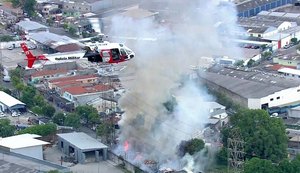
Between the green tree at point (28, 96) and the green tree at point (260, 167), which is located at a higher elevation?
the green tree at point (28, 96)

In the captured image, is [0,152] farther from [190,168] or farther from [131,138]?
[190,168]

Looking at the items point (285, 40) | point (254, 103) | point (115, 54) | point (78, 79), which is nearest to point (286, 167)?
point (115, 54)

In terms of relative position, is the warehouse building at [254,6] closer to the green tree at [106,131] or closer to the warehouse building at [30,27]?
the warehouse building at [30,27]

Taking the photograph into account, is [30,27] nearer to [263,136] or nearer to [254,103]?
[254,103]

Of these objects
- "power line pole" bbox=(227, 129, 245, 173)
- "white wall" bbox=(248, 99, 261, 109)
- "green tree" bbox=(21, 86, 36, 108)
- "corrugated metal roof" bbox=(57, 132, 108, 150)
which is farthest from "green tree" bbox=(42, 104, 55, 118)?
"power line pole" bbox=(227, 129, 245, 173)

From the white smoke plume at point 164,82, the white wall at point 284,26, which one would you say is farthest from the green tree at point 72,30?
the white smoke plume at point 164,82

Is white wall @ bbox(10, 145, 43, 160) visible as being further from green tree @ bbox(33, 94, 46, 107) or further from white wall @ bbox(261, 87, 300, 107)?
white wall @ bbox(261, 87, 300, 107)

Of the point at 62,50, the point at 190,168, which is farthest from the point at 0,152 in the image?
the point at 62,50
